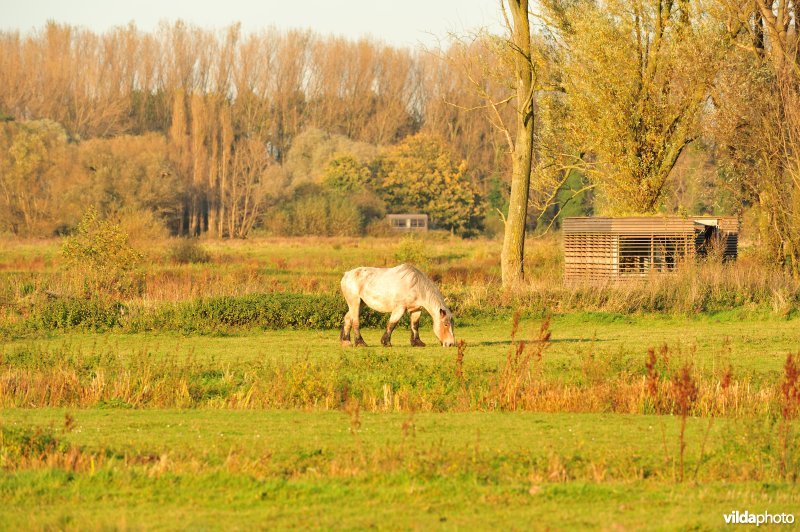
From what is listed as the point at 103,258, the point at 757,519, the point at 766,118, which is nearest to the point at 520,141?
the point at 766,118

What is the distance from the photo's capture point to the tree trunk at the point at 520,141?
34.2 m

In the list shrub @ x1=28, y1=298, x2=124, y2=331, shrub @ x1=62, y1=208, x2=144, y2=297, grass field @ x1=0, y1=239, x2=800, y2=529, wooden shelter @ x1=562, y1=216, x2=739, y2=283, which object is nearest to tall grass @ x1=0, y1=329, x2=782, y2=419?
grass field @ x1=0, y1=239, x2=800, y2=529

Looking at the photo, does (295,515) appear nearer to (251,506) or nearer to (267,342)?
(251,506)

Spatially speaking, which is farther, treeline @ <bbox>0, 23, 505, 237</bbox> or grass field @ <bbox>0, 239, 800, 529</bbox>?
treeline @ <bbox>0, 23, 505, 237</bbox>

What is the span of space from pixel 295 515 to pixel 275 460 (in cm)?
202

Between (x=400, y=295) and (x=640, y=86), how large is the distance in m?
19.0

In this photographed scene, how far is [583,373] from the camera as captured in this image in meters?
16.7

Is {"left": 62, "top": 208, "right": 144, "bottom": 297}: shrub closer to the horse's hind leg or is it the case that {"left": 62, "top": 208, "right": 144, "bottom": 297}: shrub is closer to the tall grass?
the horse's hind leg

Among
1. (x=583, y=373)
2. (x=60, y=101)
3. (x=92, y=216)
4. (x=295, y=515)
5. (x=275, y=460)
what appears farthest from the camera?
(x=60, y=101)

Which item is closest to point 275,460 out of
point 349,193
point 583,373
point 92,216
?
point 583,373

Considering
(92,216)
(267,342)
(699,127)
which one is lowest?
(267,342)

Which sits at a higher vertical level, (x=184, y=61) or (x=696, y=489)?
(x=184, y=61)

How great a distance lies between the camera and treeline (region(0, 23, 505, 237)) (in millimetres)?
79250

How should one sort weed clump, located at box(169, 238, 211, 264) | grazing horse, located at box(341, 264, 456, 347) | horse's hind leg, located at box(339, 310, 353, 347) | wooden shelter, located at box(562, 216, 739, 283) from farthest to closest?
weed clump, located at box(169, 238, 211, 264) < wooden shelter, located at box(562, 216, 739, 283) < horse's hind leg, located at box(339, 310, 353, 347) < grazing horse, located at box(341, 264, 456, 347)
